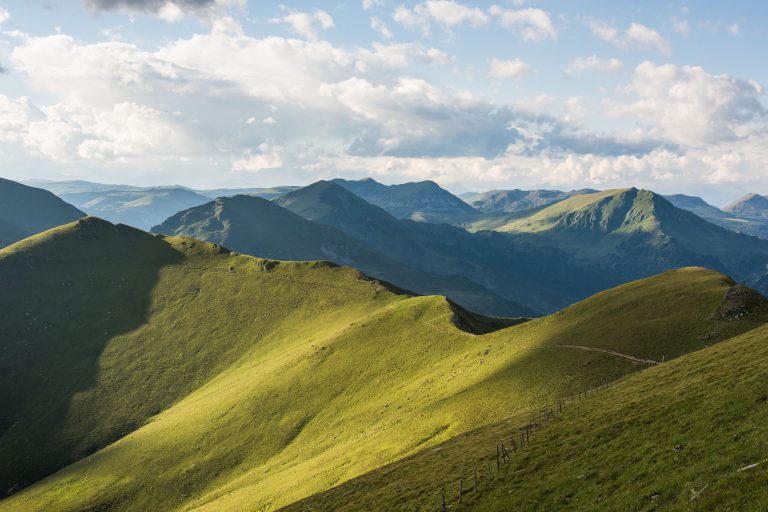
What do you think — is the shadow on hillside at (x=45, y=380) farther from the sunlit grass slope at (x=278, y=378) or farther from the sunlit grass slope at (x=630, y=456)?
the sunlit grass slope at (x=630, y=456)

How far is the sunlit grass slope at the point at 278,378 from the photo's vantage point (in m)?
82.5

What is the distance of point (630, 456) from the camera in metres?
38.9

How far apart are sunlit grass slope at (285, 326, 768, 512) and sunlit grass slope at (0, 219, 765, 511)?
1455 centimetres

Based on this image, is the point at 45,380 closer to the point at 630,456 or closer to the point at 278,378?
the point at 278,378

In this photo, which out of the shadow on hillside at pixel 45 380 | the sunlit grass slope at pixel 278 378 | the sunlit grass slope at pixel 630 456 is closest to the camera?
the sunlit grass slope at pixel 630 456

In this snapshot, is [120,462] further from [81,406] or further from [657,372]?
[657,372]

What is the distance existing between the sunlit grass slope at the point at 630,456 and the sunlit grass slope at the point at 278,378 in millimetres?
14550

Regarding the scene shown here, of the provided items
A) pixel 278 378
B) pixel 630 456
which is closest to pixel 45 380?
pixel 278 378

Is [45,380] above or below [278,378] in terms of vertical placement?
below

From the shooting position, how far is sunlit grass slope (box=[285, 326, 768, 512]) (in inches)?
1228

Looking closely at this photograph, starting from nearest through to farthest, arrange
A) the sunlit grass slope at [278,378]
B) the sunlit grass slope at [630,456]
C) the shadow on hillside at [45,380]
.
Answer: the sunlit grass slope at [630,456]
the sunlit grass slope at [278,378]
the shadow on hillside at [45,380]

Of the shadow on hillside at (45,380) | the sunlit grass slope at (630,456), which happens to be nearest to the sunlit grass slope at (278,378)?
the shadow on hillside at (45,380)

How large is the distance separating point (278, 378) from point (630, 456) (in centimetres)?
9819

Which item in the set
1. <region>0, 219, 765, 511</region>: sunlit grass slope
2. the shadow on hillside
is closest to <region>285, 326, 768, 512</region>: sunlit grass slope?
<region>0, 219, 765, 511</region>: sunlit grass slope
